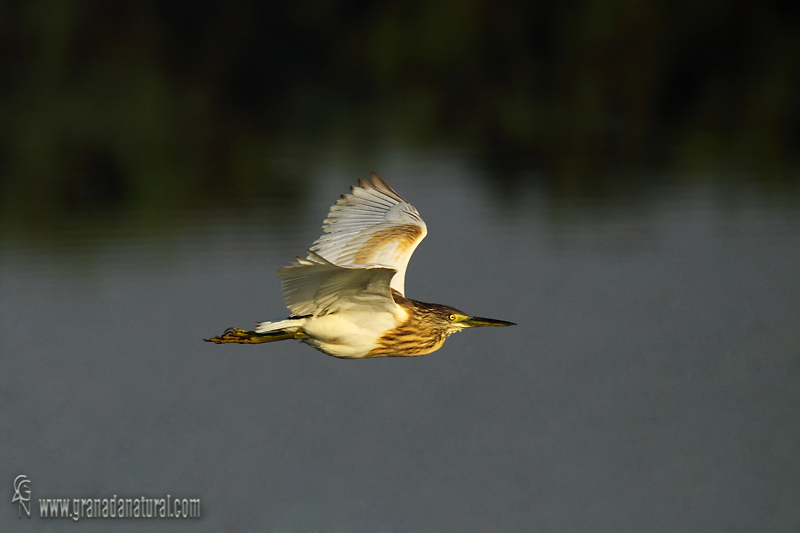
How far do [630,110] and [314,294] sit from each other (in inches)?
621

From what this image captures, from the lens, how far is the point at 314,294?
18.2 ft

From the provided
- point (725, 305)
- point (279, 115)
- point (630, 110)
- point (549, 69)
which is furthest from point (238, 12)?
point (725, 305)

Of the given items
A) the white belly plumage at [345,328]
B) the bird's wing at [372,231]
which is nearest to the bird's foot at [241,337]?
the white belly plumage at [345,328]

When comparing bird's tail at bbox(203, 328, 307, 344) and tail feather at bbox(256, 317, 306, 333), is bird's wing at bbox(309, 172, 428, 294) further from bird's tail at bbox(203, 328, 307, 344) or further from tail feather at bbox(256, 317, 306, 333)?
tail feather at bbox(256, 317, 306, 333)

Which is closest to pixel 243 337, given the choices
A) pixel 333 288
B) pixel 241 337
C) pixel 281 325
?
pixel 241 337

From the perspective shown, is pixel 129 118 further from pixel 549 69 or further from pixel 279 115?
pixel 549 69

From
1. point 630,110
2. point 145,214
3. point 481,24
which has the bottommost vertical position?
point 145,214

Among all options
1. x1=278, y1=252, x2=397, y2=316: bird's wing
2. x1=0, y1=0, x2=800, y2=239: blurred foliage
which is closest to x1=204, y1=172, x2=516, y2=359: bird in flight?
x1=278, y1=252, x2=397, y2=316: bird's wing

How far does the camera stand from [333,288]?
546 centimetres

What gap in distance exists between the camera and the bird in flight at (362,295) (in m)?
5.37

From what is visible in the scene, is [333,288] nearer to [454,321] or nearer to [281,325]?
[281,325]

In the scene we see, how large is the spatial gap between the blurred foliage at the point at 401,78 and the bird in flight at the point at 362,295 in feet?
36.0

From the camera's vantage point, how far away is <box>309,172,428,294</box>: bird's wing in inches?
263

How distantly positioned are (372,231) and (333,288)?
1417mm
